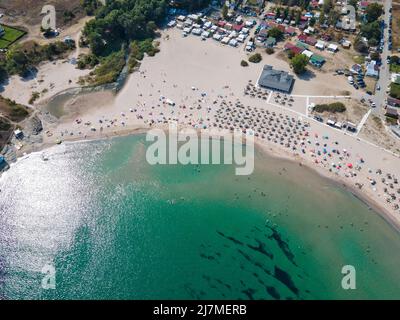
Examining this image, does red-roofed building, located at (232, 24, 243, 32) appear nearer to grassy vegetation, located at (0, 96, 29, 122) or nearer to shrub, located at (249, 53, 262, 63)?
shrub, located at (249, 53, 262, 63)

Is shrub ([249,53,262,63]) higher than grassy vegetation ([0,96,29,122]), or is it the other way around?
shrub ([249,53,262,63])

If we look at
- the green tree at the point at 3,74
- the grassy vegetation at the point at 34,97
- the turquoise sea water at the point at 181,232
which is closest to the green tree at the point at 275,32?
the turquoise sea water at the point at 181,232

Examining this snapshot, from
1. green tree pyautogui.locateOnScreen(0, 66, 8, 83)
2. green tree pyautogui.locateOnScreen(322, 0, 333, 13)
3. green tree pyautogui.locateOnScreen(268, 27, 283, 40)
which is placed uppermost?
green tree pyautogui.locateOnScreen(322, 0, 333, 13)

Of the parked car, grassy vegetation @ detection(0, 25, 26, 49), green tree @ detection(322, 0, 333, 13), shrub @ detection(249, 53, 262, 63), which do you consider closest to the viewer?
the parked car

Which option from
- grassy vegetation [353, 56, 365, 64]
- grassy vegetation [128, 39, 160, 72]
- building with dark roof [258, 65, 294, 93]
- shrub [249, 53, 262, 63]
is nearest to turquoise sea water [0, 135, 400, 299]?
building with dark roof [258, 65, 294, 93]

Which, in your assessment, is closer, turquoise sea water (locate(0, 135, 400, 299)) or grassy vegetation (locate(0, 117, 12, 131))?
turquoise sea water (locate(0, 135, 400, 299))

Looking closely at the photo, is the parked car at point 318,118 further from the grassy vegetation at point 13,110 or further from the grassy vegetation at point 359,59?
the grassy vegetation at point 13,110

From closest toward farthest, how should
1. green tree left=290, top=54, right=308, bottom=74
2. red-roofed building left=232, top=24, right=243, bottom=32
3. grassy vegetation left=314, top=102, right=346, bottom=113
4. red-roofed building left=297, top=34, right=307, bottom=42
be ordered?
grassy vegetation left=314, top=102, right=346, bottom=113 → green tree left=290, top=54, right=308, bottom=74 → red-roofed building left=297, top=34, right=307, bottom=42 → red-roofed building left=232, top=24, right=243, bottom=32
